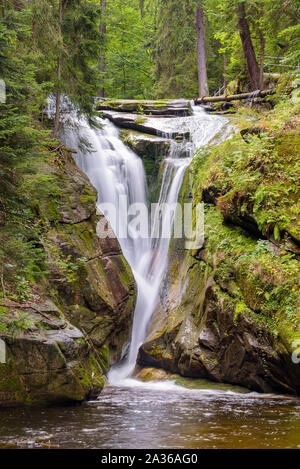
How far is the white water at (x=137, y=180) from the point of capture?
11.2 metres

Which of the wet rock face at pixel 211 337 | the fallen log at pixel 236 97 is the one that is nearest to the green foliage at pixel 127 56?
the fallen log at pixel 236 97

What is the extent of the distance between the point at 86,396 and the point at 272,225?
4.68 meters

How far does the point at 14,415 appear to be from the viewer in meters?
5.56

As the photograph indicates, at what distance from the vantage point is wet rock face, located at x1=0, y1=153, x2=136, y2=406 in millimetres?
5996

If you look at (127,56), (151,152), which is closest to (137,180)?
(151,152)

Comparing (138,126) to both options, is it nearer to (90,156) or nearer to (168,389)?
(90,156)

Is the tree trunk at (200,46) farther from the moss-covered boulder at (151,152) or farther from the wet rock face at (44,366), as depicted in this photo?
the wet rock face at (44,366)

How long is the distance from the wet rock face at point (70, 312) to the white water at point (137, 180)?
1.96 feet

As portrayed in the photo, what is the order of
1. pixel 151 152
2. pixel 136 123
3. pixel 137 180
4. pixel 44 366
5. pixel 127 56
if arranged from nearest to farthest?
1. pixel 44 366
2. pixel 137 180
3. pixel 151 152
4. pixel 136 123
5. pixel 127 56

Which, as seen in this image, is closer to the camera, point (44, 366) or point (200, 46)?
point (44, 366)

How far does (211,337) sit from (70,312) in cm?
312

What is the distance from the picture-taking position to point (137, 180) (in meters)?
14.3

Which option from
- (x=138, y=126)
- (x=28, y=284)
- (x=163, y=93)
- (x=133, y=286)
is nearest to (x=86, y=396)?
(x=28, y=284)

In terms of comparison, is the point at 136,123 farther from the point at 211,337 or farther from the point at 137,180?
the point at 211,337
